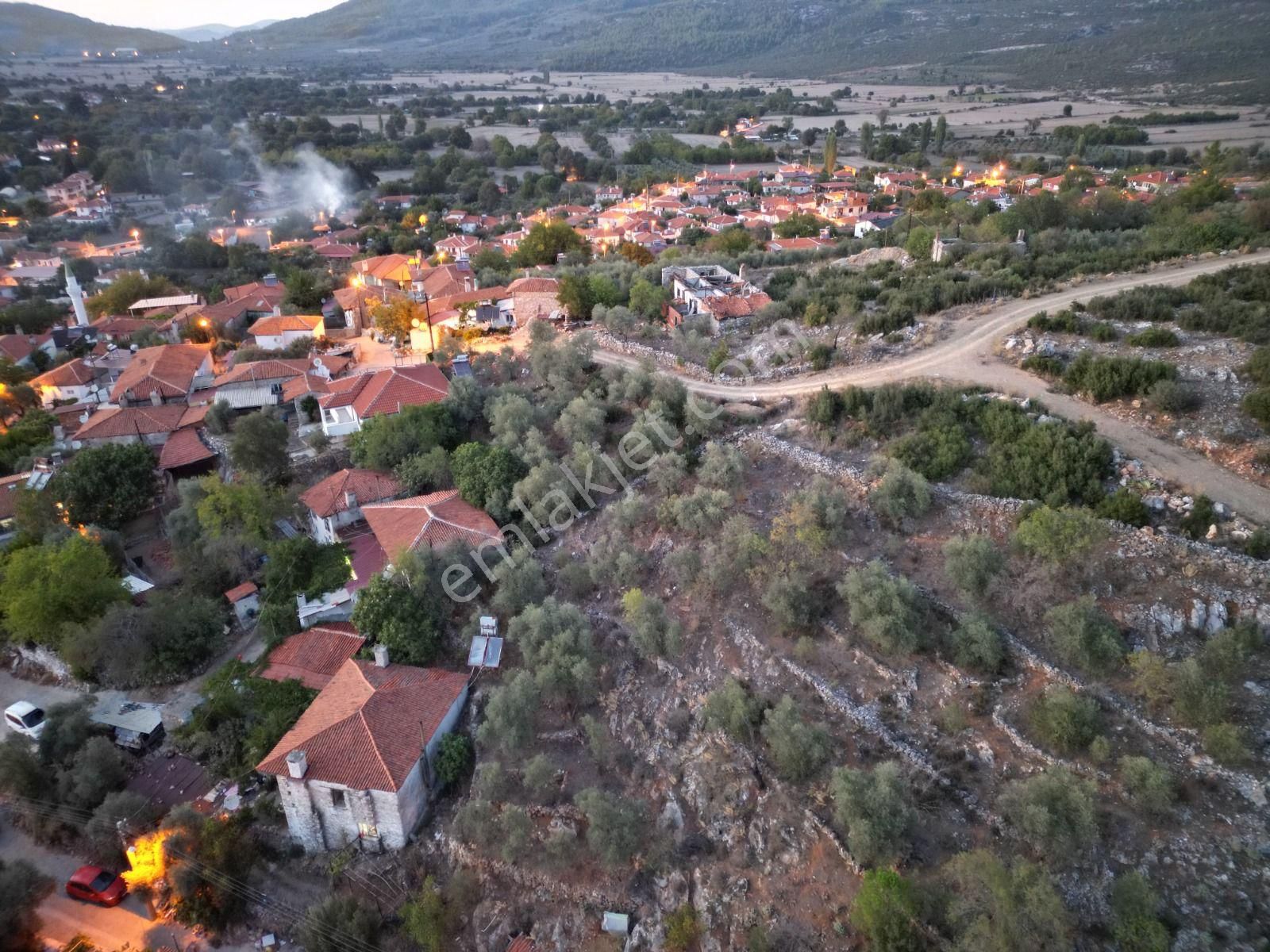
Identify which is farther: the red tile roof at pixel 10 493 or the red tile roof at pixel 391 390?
the red tile roof at pixel 391 390

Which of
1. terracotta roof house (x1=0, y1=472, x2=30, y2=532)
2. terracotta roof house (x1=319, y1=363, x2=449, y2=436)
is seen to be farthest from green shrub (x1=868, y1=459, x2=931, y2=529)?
terracotta roof house (x1=0, y1=472, x2=30, y2=532)

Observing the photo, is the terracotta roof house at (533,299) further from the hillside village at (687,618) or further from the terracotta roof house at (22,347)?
the terracotta roof house at (22,347)

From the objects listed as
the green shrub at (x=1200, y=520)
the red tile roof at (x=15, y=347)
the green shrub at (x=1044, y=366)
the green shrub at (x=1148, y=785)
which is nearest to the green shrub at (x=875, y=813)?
the green shrub at (x=1148, y=785)

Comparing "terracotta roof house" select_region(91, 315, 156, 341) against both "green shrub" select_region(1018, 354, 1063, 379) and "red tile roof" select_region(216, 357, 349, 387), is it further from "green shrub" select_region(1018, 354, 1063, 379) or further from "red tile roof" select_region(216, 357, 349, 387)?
"green shrub" select_region(1018, 354, 1063, 379)

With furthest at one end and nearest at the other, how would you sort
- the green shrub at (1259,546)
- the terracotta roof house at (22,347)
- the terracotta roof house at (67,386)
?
1. the terracotta roof house at (22,347)
2. the terracotta roof house at (67,386)
3. the green shrub at (1259,546)

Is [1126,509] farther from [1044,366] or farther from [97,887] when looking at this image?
[97,887]

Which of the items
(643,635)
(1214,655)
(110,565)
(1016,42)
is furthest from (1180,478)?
(1016,42)

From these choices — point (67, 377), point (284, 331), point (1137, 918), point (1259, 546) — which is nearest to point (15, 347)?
point (67, 377)
